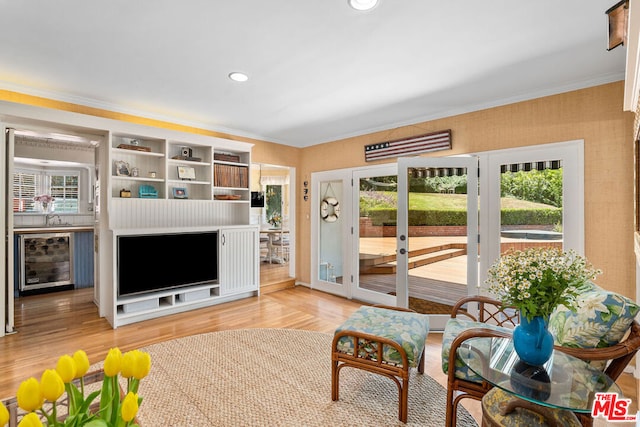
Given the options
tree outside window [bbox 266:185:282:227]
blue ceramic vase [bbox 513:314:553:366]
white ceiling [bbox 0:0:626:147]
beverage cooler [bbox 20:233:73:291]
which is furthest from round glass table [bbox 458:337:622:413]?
tree outside window [bbox 266:185:282:227]

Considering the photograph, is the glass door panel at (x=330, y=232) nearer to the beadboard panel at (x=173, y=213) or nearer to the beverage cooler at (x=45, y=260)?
the beadboard panel at (x=173, y=213)

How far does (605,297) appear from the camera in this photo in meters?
1.55

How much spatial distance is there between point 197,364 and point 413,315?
189 cm

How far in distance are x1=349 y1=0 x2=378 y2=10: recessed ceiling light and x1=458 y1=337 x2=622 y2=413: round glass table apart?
2101mm

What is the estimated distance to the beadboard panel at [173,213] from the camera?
386 centimetres

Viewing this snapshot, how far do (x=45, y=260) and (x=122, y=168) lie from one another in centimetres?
231

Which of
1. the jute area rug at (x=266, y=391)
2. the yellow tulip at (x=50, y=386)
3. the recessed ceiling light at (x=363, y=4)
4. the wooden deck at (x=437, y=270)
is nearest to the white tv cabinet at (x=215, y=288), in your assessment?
the jute area rug at (x=266, y=391)

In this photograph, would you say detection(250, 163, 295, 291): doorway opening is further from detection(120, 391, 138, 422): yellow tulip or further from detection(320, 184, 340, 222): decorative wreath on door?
detection(120, 391, 138, 422): yellow tulip

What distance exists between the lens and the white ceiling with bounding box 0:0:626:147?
1.94 meters

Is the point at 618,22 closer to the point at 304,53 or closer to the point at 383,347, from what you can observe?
the point at 304,53

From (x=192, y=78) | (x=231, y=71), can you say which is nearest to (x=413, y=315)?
(x=231, y=71)

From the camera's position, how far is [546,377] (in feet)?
4.65

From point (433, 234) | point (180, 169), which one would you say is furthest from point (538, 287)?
point (180, 169)

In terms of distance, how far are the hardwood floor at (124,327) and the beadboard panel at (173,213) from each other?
1.22 meters
